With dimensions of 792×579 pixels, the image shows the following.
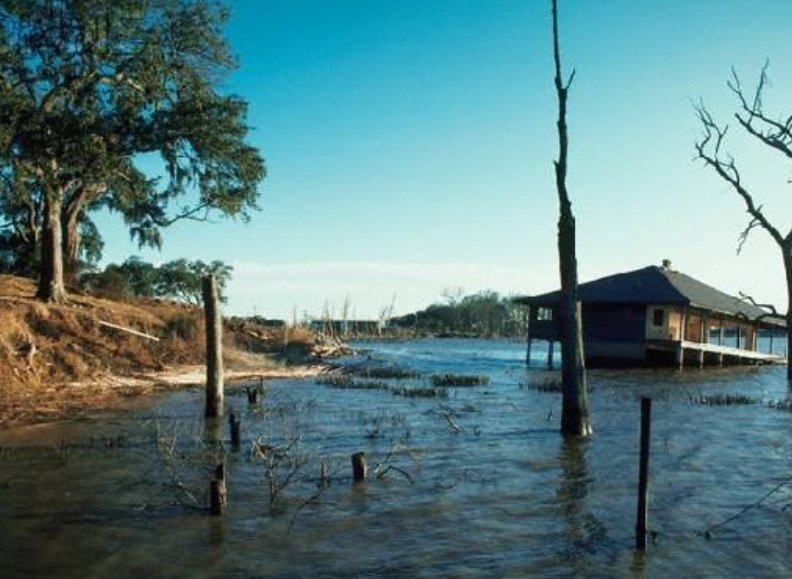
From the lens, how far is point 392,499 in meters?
11.4

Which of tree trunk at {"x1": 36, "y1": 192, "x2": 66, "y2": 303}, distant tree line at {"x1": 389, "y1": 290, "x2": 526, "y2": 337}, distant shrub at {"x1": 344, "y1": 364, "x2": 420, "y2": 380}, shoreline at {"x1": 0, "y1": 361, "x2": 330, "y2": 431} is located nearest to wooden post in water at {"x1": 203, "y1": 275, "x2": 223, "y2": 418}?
shoreline at {"x1": 0, "y1": 361, "x2": 330, "y2": 431}

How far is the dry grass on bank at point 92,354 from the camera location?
21105mm

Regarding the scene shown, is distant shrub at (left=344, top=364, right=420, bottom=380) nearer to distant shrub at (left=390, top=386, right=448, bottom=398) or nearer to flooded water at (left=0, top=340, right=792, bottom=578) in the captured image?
distant shrub at (left=390, top=386, right=448, bottom=398)

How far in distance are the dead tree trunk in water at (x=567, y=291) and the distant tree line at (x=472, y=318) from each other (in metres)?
126

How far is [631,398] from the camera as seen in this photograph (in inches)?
1049

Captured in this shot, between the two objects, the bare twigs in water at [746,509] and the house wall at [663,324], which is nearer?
the bare twigs in water at [746,509]

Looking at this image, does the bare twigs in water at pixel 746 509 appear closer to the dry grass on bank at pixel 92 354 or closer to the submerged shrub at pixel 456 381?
the dry grass on bank at pixel 92 354

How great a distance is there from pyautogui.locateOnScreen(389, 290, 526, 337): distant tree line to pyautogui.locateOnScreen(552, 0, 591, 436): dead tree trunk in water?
412ft

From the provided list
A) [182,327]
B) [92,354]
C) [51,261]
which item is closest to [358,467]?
[92,354]

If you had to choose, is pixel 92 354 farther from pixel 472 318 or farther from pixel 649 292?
pixel 472 318

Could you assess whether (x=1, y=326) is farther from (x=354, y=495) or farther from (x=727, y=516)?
(x=727, y=516)

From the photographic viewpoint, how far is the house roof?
42.2 m

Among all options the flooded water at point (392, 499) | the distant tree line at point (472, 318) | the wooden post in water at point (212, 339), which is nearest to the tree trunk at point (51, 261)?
the flooded water at point (392, 499)

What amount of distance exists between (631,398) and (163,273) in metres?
55.8
